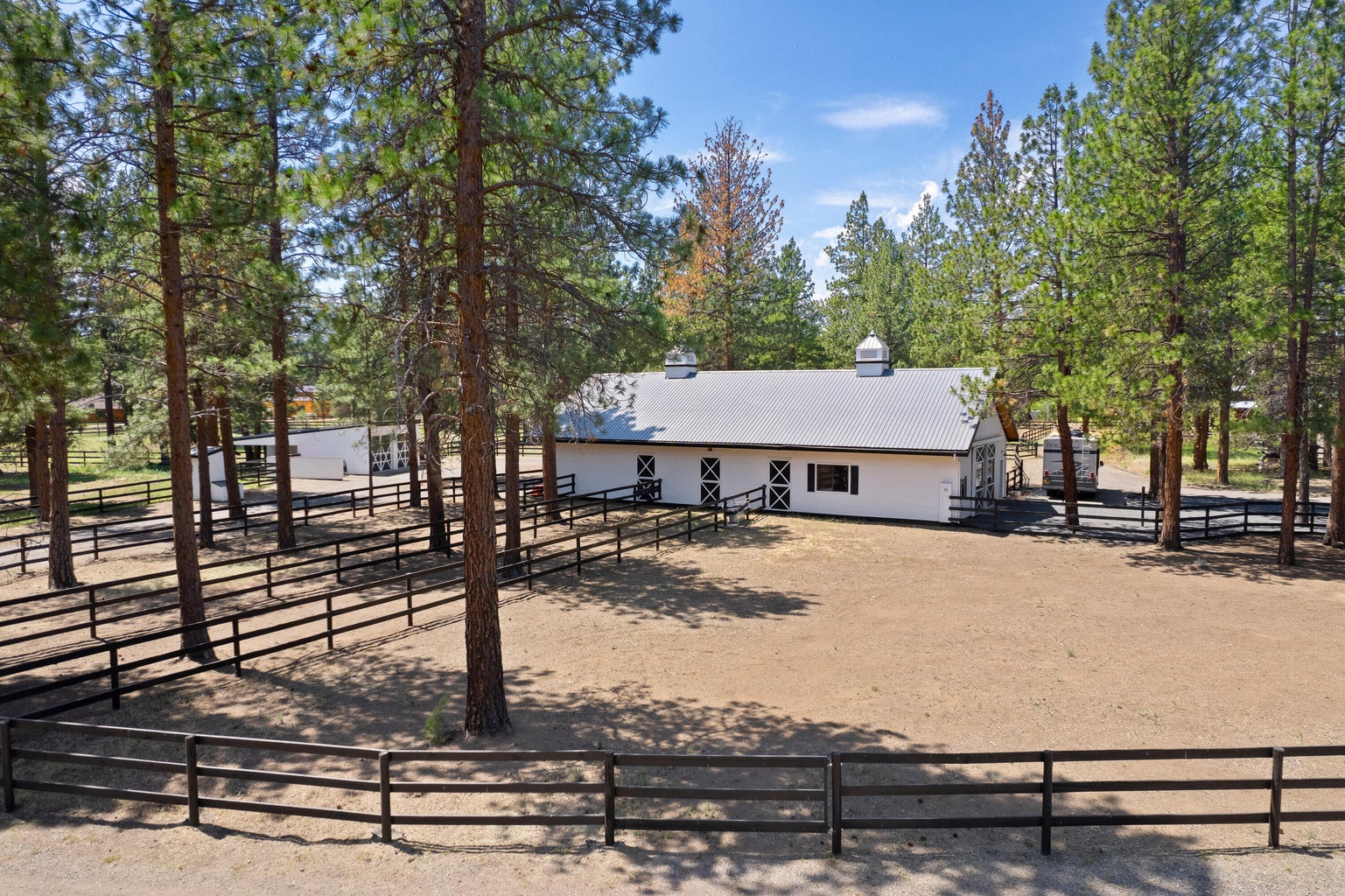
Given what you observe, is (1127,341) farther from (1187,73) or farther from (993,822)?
(993,822)

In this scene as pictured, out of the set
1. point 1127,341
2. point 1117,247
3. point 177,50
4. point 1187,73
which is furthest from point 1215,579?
point 177,50

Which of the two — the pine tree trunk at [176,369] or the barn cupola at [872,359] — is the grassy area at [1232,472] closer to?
the barn cupola at [872,359]

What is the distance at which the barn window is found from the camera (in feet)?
75.9

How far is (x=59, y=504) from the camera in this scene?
570 inches

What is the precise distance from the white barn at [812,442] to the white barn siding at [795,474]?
30 millimetres

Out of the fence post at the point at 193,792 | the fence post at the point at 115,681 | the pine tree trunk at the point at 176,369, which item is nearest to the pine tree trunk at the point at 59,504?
the pine tree trunk at the point at 176,369

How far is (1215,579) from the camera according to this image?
15664 mm

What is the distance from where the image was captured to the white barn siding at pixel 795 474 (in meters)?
22.0

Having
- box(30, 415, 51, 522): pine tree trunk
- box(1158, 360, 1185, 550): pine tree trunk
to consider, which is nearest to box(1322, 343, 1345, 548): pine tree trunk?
box(1158, 360, 1185, 550): pine tree trunk

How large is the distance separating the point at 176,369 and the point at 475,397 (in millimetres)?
5581

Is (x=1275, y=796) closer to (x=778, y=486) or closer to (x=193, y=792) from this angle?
(x=193, y=792)

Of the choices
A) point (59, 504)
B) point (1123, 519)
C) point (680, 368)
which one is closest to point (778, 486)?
point (680, 368)

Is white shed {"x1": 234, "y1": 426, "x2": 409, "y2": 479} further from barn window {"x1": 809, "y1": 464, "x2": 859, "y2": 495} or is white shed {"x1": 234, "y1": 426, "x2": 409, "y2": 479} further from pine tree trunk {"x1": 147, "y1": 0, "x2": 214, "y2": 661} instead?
pine tree trunk {"x1": 147, "y1": 0, "x2": 214, "y2": 661}

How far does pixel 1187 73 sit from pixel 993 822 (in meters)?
16.6
